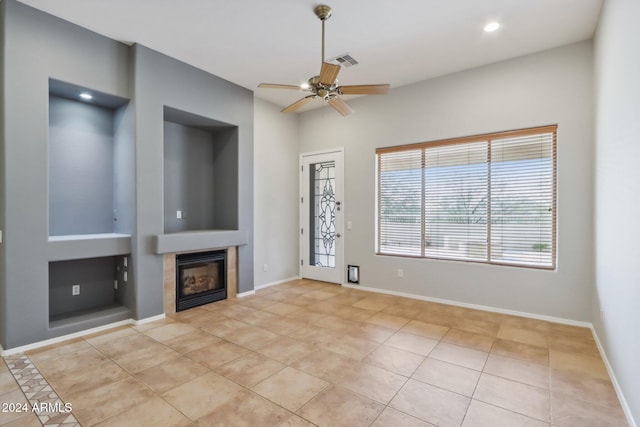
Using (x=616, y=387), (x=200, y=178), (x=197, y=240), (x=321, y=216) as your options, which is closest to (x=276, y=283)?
(x=321, y=216)

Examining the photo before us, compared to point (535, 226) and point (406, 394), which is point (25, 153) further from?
point (535, 226)

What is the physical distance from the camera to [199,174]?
5281 mm

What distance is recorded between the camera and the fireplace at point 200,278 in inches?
175

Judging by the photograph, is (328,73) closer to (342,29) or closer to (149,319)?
(342,29)

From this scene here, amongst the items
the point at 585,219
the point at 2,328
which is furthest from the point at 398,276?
the point at 2,328

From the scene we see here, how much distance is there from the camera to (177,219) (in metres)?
4.98

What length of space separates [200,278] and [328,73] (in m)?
3.55

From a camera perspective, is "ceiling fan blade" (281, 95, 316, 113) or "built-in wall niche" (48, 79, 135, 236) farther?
"built-in wall niche" (48, 79, 135, 236)

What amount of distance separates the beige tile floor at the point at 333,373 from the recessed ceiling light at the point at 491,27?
11.2 feet

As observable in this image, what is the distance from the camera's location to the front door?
19.4 ft

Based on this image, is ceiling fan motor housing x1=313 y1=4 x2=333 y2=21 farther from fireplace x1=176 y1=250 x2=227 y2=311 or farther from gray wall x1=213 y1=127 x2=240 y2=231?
fireplace x1=176 y1=250 x2=227 y2=311

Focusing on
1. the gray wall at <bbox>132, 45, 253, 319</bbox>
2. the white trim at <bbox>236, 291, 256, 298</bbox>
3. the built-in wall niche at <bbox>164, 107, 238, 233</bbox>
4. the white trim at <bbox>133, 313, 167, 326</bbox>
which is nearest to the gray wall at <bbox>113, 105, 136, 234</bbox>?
the gray wall at <bbox>132, 45, 253, 319</bbox>

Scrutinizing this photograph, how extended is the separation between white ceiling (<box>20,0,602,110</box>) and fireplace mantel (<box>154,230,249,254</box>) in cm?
240

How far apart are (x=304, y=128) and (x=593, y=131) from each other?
4495mm
